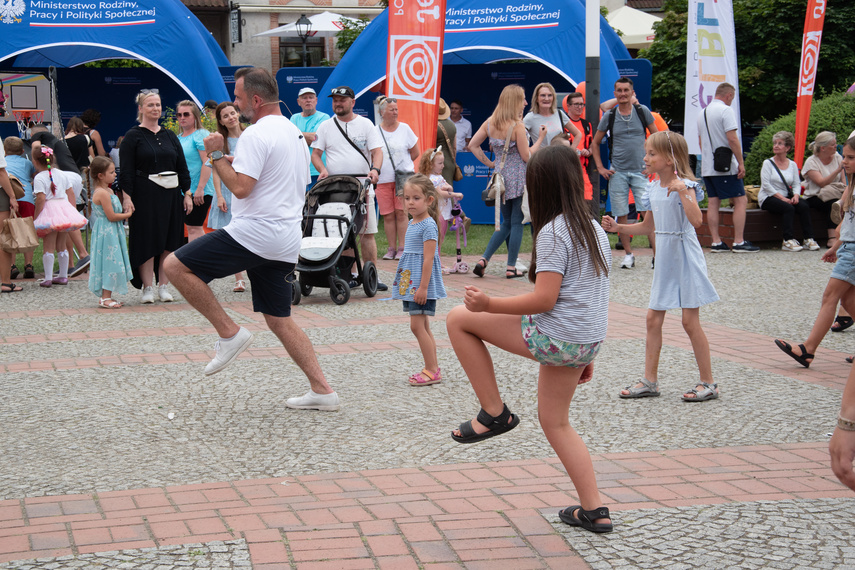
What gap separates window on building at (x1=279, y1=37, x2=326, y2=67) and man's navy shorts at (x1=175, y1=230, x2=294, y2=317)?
1485 inches

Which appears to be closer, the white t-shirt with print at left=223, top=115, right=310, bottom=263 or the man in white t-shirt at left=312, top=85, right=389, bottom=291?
the white t-shirt with print at left=223, top=115, right=310, bottom=263

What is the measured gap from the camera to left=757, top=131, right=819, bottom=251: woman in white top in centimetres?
1320

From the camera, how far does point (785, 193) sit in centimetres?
1340

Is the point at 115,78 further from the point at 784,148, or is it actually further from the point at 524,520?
the point at 524,520

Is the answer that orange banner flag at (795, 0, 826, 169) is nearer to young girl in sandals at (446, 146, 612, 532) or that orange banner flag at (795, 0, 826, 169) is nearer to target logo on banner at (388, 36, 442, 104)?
target logo on banner at (388, 36, 442, 104)

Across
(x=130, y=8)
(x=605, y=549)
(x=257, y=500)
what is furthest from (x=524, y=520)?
(x=130, y=8)

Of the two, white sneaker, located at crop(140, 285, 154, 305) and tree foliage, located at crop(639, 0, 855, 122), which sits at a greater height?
tree foliage, located at crop(639, 0, 855, 122)

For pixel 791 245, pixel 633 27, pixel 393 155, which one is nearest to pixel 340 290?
pixel 393 155

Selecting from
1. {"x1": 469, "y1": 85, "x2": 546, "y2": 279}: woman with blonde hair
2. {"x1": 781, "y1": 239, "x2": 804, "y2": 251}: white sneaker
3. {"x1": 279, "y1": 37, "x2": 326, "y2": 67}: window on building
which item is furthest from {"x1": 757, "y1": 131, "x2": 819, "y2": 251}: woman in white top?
{"x1": 279, "y1": 37, "x2": 326, "y2": 67}: window on building

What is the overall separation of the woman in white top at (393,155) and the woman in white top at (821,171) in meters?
5.35

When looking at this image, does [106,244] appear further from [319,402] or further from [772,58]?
[772,58]

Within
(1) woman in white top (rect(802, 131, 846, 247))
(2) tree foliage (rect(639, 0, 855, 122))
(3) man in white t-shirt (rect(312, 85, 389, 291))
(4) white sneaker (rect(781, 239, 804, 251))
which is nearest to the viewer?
(3) man in white t-shirt (rect(312, 85, 389, 291))

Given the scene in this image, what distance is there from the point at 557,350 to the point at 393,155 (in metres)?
8.01

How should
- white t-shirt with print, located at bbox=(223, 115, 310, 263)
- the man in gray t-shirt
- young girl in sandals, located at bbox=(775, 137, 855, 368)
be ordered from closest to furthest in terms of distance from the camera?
1. white t-shirt with print, located at bbox=(223, 115, 310, 263)
2. young girl in sandals, located at bbox=(775, 137, 855, 368)
3. the man in gray t-shirt
